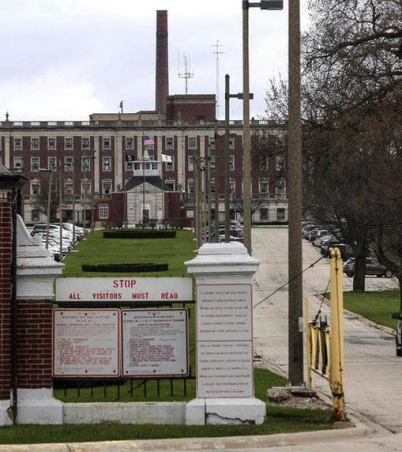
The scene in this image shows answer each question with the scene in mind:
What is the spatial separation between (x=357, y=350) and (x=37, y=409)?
18.1 meters

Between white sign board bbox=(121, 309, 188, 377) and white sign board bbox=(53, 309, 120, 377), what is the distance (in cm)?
14

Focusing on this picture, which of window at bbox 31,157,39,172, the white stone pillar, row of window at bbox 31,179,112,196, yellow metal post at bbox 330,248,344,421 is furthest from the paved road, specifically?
window at bbox 31,157,39,172

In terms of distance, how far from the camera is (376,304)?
55.2 metres

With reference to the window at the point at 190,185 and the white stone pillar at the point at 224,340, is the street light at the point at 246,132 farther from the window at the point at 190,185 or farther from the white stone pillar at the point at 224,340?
the window at the point at 190,185

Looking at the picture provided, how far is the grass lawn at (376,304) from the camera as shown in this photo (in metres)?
46.9

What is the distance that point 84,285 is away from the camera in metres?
16.0

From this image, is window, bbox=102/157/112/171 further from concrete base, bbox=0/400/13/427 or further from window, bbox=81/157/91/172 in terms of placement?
concrete base, bbox=0/400/13/427

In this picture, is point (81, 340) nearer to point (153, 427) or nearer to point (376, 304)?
point (153, 427)

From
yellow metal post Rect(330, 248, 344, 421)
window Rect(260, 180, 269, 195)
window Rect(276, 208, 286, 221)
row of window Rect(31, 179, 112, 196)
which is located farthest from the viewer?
window Rect(276, 208, 286, 221)

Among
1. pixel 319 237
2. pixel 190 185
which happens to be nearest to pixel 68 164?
pixel 190 185

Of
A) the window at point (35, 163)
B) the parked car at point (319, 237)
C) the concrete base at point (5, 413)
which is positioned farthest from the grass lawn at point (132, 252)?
the window at point (35, 163)

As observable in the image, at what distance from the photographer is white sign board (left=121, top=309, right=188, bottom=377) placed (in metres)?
16.0

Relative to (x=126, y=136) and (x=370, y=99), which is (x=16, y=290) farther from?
(x=126, y=136)

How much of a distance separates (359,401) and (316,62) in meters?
21.1
